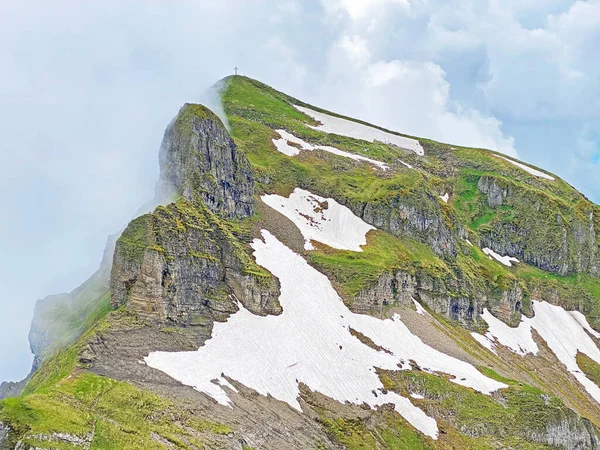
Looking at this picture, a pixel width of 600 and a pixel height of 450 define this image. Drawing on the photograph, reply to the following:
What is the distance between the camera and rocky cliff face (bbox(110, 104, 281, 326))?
72.3 meters

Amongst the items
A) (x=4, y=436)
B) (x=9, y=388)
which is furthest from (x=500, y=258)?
(x=4, y=436)

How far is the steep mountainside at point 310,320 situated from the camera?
2323 inches

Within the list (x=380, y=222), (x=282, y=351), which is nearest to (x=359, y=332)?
(x=282, y=351)

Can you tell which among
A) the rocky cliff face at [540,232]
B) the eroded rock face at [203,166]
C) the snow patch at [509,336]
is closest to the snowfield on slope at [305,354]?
the eroded rock face at [203,166]

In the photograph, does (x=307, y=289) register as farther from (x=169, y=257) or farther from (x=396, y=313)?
(x=169, y=257)

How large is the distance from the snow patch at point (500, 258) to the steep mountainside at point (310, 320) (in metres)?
0.58

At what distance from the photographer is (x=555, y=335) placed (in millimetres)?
134125

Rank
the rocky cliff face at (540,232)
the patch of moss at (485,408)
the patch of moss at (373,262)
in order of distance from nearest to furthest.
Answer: the patch of moss at (485,408), the patch of moss at (373,262), the rocky cliff face at (540,232)

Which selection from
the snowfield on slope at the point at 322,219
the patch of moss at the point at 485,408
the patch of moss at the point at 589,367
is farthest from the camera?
the patch of moss at the point at 589,367

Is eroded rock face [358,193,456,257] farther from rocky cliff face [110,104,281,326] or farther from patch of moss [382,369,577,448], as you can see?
patch of moss [382,369,577,448]

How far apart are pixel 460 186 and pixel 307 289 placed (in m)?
99.3

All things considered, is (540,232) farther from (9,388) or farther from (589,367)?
(9,388)

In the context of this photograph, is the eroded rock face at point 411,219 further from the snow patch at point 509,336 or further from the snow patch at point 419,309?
the snow patch at point 419,309

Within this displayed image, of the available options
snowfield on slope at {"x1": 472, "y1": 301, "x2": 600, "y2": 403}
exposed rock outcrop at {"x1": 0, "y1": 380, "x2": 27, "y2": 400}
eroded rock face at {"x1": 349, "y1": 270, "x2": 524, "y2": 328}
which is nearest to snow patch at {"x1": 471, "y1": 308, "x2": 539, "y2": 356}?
snowfield on slope at {"x1": 472, "y1": 301, "x2": 600, "y2": 403}
